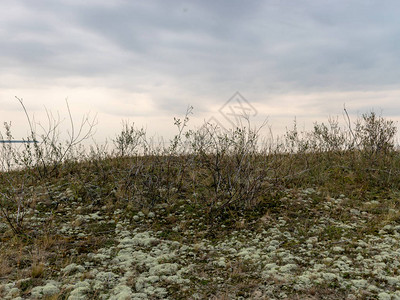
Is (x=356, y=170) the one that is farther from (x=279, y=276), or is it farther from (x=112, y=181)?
(x=112, y=181)

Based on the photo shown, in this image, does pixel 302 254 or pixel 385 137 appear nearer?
pixel 302 254

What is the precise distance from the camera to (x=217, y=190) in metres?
5.82

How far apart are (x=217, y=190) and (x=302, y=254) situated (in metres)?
2.04

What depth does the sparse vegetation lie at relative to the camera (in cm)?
346

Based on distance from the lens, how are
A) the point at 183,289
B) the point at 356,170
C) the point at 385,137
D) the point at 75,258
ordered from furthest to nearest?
the point at 385,137 < the point at 356,170 < the point at 75,258 < the point at 183,289

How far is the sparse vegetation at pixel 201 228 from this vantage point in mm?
3465

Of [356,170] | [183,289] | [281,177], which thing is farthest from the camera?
[356,170]

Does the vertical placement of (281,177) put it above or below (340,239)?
above

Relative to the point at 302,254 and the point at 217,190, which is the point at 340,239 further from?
the point at 217,190

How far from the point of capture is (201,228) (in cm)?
517

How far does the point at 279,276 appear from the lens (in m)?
3.54

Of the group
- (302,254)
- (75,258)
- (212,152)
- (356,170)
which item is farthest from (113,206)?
(356,170)

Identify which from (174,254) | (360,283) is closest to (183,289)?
(174,254)

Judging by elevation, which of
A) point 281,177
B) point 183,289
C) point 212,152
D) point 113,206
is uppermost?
point 212,152
